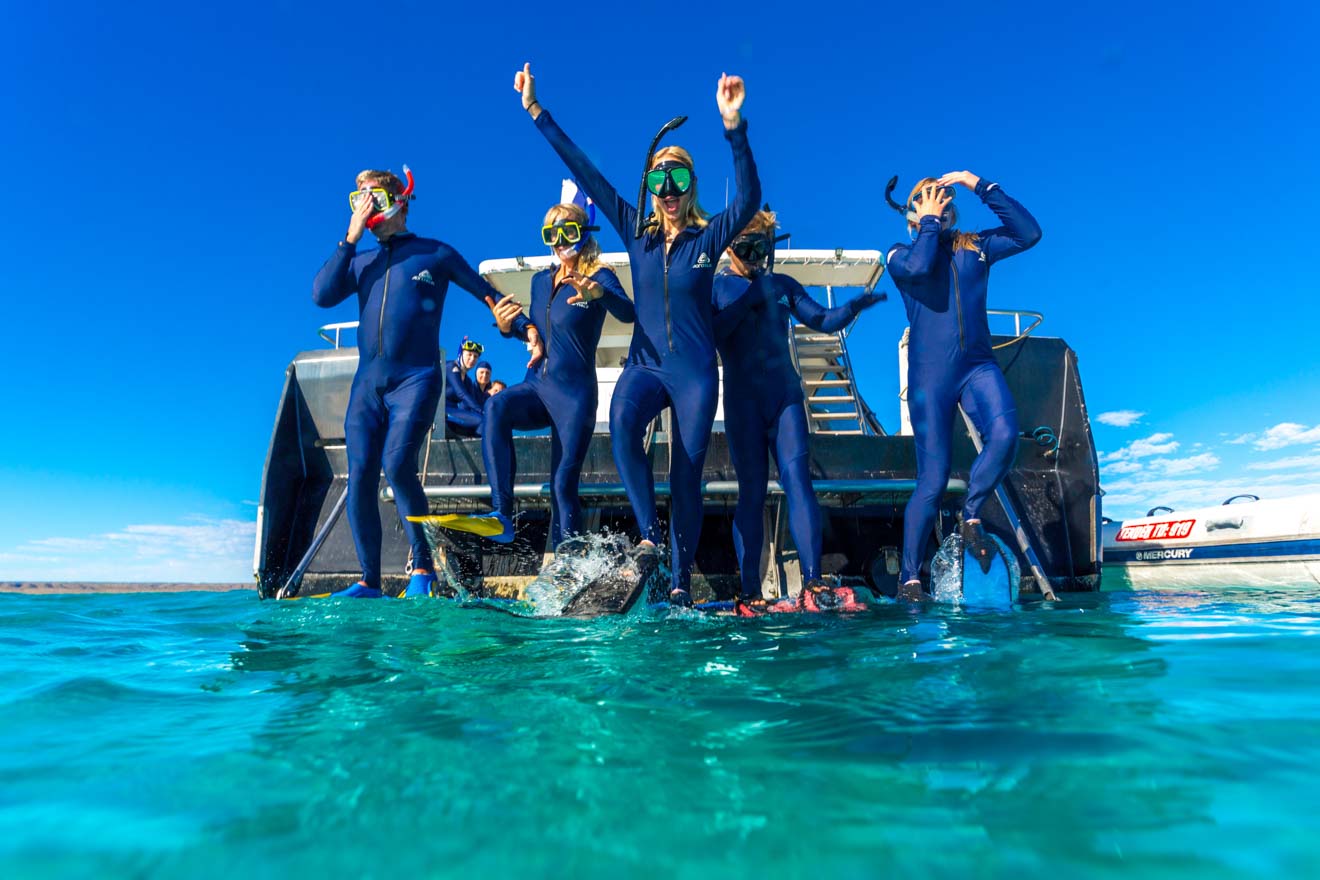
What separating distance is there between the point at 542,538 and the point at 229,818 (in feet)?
13.8

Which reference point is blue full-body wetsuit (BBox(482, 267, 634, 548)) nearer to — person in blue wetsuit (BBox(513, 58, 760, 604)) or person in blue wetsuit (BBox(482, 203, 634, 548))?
person in blue wetsuit (BBox(482, 203, 634, 548))

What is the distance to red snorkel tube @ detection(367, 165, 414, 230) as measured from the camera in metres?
4.59

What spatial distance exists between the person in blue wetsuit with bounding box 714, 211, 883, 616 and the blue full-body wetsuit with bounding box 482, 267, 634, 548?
62cm

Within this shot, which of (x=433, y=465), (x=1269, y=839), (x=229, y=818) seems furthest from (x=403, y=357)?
(x=1269, y=839)

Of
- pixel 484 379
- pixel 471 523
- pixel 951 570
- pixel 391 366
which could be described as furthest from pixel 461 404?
pixel 951 570

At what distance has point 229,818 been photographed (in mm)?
1138

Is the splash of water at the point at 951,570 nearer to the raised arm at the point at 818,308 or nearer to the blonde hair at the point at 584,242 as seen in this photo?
the raised arm at the point at 818,308

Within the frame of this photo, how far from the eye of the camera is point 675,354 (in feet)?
12.8

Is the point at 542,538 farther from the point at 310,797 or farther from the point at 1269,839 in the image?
the point at 1269,839

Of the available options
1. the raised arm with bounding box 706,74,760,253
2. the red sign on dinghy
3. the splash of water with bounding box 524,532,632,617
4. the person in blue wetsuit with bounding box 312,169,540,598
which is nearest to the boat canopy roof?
the red sign on dinghy

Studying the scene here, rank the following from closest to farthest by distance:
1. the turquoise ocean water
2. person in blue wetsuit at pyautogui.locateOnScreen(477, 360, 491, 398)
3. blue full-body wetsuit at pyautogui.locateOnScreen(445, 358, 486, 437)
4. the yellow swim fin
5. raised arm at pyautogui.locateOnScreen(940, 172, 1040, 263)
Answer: the turquoise ocean water → the yellow swim fin → raised arm at pyautogui.locateOnScreen(940, 172, 1040, 263) → blue full-body wetsuit at pyautogui.locateOnScreen(445, 358, 486, 437) → person in blue wetsuit at pyautogui.locateOnScreen(477, 360, 491, 398)

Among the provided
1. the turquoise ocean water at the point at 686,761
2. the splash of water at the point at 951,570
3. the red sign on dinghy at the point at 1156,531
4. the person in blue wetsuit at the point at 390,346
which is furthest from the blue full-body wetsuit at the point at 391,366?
the red sign on dinghy at the point at 1156,531

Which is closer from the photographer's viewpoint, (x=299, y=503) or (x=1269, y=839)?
(x=1269, y=839)

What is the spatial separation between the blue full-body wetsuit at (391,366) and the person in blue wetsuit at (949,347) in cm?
246
